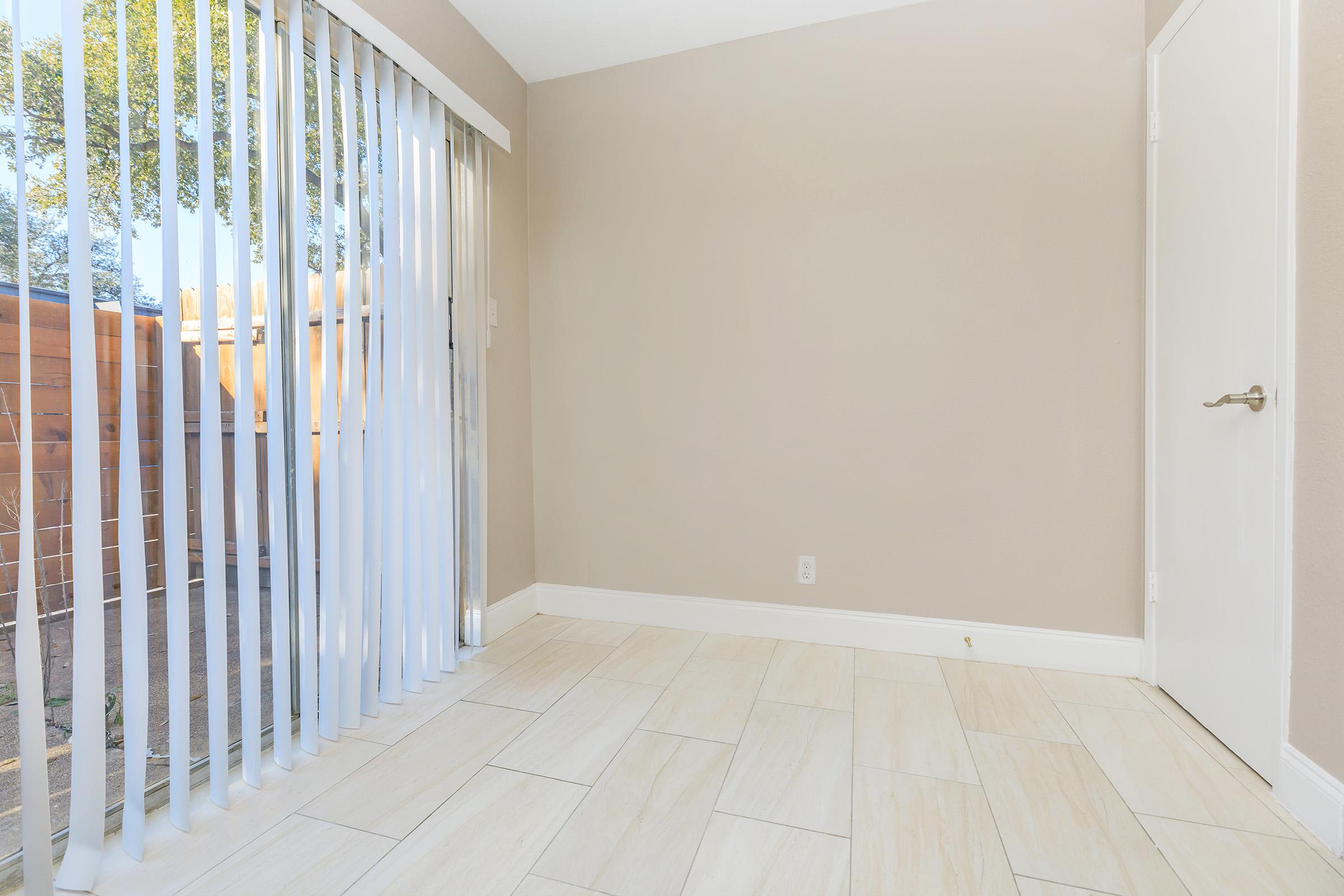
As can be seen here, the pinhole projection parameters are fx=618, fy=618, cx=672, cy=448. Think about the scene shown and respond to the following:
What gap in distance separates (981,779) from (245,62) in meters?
2.52

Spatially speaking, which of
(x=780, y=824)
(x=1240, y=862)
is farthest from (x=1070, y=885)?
(x=780, y=824)

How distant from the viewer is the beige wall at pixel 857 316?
216 centimetres

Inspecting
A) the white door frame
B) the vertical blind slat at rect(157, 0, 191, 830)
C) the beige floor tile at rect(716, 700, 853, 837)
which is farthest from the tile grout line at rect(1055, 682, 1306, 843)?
the vertical blind slat at rect(157, 0, 191, 830)

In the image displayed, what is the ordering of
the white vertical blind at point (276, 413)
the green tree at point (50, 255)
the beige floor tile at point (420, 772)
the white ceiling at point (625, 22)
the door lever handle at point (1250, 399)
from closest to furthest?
1. the green tree at point (50, 255)
2. the white vertical blind at point (276, 413)
3. the beige floor tile at point (420, 772)
4. the door lever handle at point (1250, 399)
5. the white ceiling at point (625, 22)

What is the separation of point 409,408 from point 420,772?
109 cm

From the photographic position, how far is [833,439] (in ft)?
8.05

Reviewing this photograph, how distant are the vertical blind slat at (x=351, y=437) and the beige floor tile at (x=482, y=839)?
0.53m

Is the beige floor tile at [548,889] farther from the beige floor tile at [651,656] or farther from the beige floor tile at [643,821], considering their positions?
the beige floor tile at [651,656]

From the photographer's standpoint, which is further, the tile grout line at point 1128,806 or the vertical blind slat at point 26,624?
the tile grout line at point 1128,806

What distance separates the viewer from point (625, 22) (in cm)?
241

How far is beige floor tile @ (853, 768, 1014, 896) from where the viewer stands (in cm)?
119

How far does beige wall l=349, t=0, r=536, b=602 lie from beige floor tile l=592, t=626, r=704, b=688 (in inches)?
23.9

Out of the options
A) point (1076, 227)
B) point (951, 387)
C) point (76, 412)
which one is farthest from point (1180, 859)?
point (76, 412)

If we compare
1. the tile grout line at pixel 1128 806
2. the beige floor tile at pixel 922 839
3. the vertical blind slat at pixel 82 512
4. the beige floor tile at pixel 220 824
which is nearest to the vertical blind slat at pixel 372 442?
the beige floor tile at pixel 220 824
